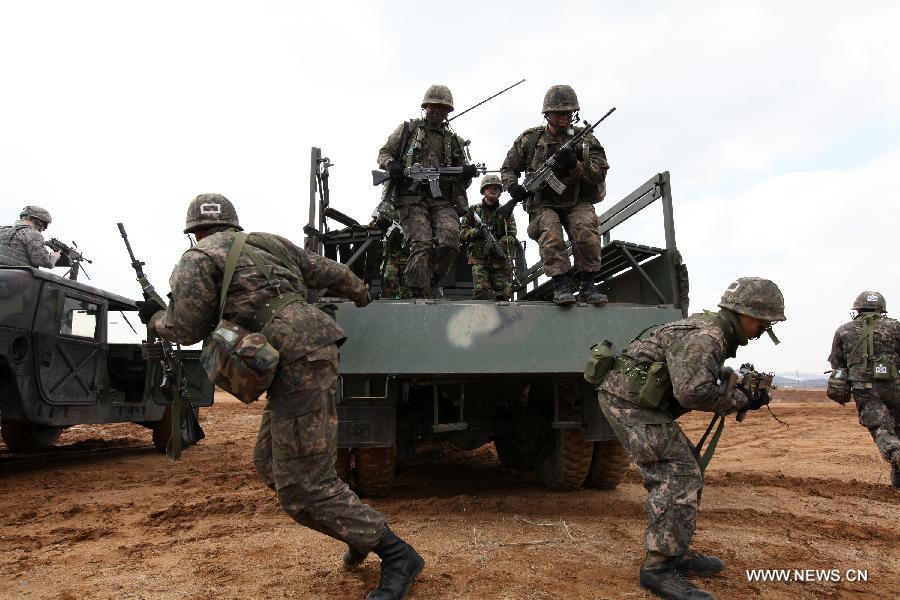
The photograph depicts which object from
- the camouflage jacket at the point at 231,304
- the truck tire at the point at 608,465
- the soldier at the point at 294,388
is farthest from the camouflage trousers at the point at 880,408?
the camouflage jacket at the point at 231,304

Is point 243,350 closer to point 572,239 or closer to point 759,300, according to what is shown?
point 759,300

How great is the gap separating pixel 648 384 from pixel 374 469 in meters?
2.01

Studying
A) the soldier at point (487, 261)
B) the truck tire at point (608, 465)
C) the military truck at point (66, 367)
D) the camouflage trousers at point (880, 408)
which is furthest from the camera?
the soldier at point (487, 261)

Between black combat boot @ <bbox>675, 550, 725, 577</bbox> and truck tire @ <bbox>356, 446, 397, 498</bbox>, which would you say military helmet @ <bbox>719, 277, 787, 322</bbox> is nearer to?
black combat boot @ <bbox>675, 550, 725, 577</bbox>

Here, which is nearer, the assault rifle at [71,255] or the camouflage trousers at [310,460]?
the camouflage trousers at [310,460]

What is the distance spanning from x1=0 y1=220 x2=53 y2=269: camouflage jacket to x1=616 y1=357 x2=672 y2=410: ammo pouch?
20.2ft

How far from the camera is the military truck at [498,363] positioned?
3785 millimetres

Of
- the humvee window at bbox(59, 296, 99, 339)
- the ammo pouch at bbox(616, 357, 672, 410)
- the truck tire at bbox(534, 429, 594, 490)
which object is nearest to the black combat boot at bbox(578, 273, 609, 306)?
the truck tire at bbox(534, 429, 594, 490)

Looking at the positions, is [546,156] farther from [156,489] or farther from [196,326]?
[156,489]

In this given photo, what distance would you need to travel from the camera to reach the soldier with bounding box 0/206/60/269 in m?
6.65

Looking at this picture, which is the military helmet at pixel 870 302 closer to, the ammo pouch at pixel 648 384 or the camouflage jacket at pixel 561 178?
the camouflage jacket at pixel 561 178

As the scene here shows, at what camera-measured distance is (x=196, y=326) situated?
2.88 meters

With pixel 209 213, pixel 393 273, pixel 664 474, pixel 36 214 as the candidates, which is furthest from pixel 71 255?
pixel 664 474

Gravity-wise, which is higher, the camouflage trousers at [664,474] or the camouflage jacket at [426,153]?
the camouflage jacket at [426,153]
